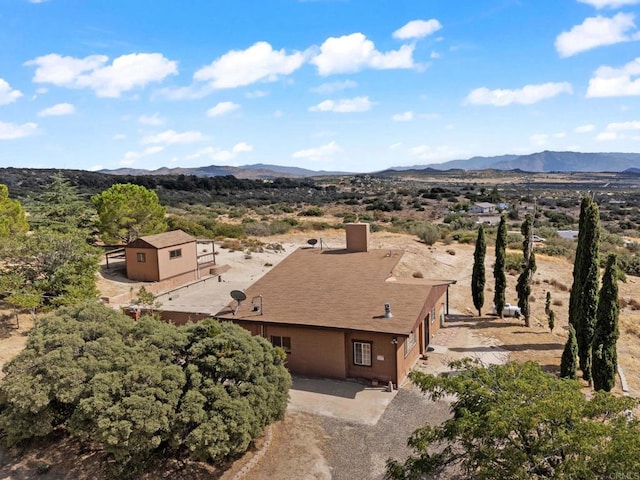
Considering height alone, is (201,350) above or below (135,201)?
below

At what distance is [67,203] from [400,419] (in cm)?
3810

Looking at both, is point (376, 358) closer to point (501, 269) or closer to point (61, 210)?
point (501, 269)

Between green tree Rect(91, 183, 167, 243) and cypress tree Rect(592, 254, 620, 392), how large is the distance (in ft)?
104

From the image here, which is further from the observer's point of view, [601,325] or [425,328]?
[425,328]

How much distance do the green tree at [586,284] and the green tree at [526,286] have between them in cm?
408

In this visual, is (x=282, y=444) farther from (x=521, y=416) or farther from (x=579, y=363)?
(x=579, y=363)

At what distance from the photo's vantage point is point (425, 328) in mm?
21219

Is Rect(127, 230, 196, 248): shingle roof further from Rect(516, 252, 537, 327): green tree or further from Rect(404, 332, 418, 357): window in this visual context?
Rect(516, 252, 537, 327): green tree

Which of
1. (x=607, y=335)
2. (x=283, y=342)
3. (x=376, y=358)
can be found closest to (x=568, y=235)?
(x=607, y=335)

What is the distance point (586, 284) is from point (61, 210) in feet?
126

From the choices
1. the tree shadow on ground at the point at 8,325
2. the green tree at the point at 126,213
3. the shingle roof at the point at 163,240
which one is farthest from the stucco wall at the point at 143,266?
the tree shadow on ground at the point at 8,325

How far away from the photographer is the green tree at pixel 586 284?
18.7 m

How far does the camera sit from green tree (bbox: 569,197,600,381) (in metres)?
18.7

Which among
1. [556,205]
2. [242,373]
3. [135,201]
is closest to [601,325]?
[242,373]
